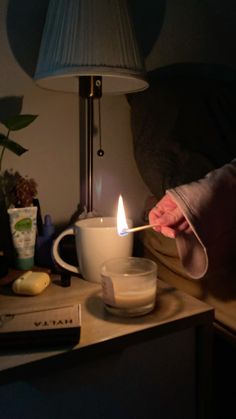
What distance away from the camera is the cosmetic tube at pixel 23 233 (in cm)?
80

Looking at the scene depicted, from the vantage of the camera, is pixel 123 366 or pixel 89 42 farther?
pixel 89 42

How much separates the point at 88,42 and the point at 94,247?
0.38m

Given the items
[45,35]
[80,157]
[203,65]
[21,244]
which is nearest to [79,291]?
[21,244]

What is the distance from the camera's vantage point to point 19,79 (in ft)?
2.90

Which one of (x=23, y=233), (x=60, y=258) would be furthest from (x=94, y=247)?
(x=23, y=233)

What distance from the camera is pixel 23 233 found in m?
0.81

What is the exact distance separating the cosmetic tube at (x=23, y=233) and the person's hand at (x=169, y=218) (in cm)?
29

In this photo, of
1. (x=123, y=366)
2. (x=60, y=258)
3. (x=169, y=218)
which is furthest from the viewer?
(x=60, y=258)

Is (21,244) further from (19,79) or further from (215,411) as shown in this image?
(215,411)

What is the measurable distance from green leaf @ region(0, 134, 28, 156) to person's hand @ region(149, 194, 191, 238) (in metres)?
0.36

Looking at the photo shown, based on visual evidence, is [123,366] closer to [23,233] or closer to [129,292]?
[129,292]

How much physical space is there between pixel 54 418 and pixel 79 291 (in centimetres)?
23

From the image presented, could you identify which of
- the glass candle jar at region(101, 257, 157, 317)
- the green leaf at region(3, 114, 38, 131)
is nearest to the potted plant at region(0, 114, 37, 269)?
the green leaf at region(3, 114, 38, 131)

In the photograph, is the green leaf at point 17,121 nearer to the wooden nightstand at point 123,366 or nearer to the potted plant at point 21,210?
the potted plant at point 21,210
